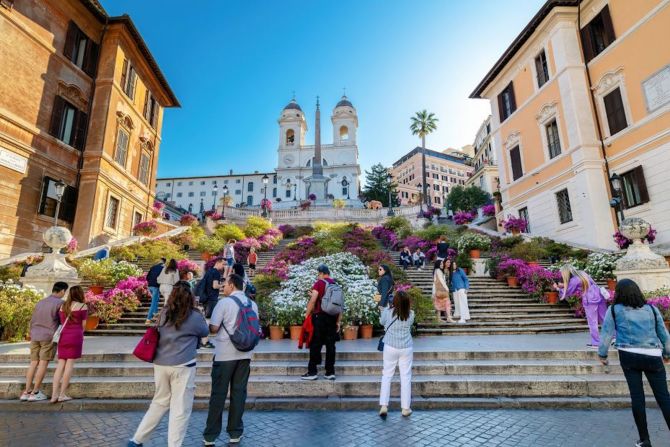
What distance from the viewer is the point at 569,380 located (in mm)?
5527

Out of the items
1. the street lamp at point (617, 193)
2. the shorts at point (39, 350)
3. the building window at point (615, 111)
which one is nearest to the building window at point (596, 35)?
the building window at point (615, 111)

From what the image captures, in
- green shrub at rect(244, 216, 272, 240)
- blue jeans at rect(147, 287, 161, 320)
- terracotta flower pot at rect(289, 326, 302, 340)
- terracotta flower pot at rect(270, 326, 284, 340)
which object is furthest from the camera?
green shrub at rect(244, 216, 272, 240)

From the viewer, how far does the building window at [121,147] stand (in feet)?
68.4

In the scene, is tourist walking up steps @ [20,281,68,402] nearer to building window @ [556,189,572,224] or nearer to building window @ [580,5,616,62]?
building window @ [556,189,572,224]

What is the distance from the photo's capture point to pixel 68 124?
18.6m

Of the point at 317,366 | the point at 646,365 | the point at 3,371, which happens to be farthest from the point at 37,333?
the point at 646,365

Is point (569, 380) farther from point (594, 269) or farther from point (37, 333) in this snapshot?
point (594, 269)

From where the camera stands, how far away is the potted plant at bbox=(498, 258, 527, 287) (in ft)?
42.9

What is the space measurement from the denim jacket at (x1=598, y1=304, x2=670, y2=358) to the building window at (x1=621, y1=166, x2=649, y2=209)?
46.1 ft

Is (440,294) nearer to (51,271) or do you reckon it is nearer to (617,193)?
(51,271)

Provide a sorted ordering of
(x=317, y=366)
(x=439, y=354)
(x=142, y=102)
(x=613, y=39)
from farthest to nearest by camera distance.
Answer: (x=142, y=102) → (x=613, y=39) → (x=439, y=354) → (x=317, y=366)

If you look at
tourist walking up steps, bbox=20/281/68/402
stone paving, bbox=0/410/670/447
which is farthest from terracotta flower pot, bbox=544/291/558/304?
tourist walking up steps, bbox=20/281/68/402

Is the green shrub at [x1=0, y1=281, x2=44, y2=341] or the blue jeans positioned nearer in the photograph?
the green shrub at [x1=0, y1=281, x2=44, y2=341]

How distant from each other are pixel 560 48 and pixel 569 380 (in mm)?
18892
